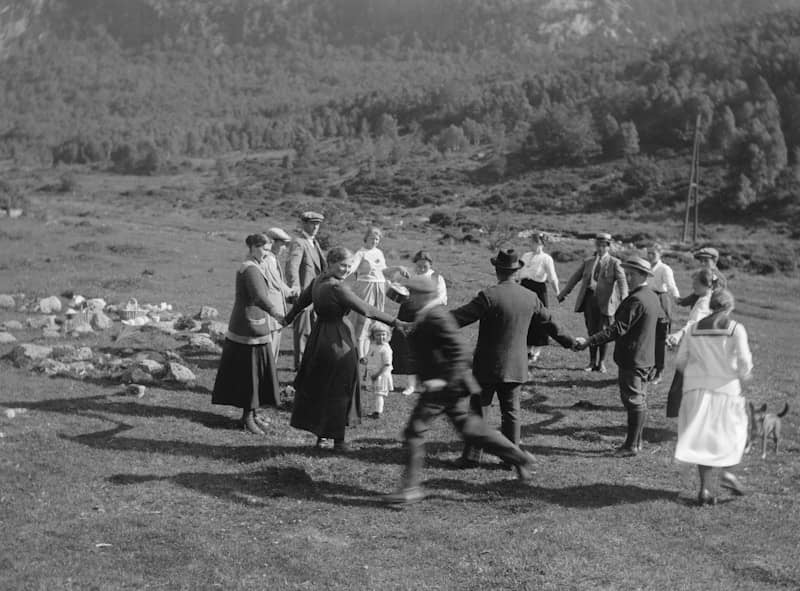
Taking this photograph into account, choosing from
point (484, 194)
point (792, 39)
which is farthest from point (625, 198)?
point (792, 39)

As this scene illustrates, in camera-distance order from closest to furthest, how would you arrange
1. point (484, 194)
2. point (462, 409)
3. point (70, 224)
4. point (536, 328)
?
point (462, 409), point (536, 328), point (70, 224), point (484, 194)

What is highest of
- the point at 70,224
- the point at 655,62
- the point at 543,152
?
the point at 655,62

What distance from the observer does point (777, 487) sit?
7.98 metres

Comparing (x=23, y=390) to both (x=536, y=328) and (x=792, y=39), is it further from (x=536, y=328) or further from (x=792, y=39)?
(x=792, y=39)

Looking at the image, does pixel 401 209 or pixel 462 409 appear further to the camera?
pixel 401 209

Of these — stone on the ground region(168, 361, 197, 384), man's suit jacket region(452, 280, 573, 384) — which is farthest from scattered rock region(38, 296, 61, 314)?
Answer: man's suit jacket region(452, 280, 573, 384)

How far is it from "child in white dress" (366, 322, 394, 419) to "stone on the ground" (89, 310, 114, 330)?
734 centimetres

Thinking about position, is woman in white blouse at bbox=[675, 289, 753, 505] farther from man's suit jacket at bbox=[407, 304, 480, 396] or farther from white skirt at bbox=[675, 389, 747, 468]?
man's suit jacket at bbox=[407, 304, 480, 396]

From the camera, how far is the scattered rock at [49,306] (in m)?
17.5

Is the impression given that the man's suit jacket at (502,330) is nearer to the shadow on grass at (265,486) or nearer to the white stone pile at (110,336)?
the shadow on grass at (265,486)

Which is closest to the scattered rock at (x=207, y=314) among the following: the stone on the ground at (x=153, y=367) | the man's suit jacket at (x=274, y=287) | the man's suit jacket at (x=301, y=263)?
the stone on the ground at (x=153, y=367)

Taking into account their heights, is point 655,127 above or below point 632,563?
above

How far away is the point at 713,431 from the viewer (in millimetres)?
7199

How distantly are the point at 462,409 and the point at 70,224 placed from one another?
3792 centimetres
